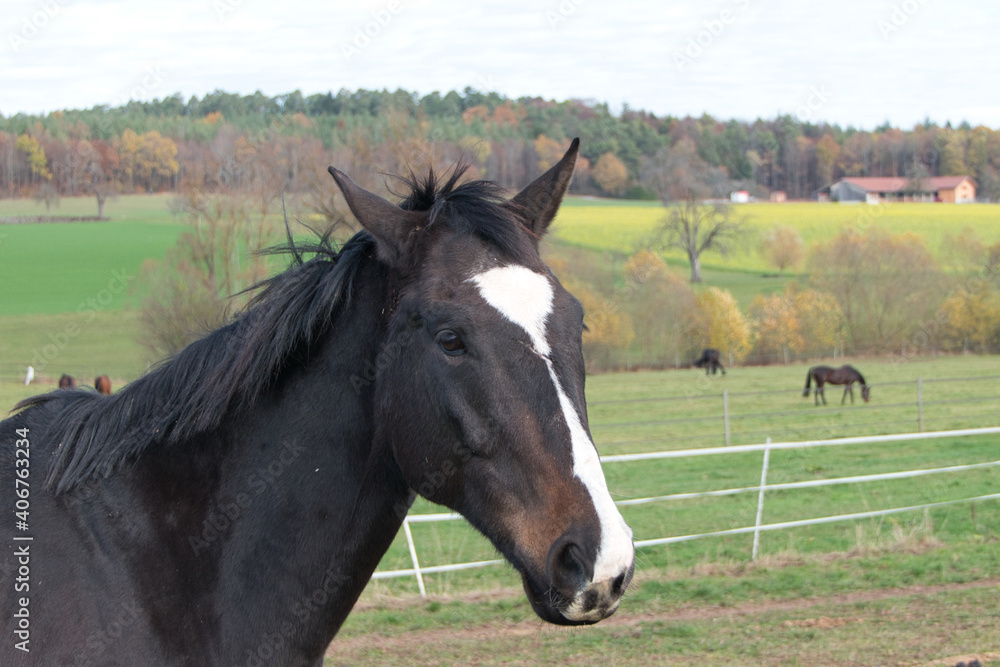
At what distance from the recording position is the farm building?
3344 inches

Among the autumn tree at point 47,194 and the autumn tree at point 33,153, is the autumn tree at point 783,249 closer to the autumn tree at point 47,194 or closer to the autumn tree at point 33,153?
the autumn tree at point 47,194

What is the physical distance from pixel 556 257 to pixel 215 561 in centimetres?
3529

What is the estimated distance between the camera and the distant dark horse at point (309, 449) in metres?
1.68

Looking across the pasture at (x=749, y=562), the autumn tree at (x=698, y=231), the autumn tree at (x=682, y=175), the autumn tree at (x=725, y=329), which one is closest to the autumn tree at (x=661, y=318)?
the autumn tree at (x=725, y=329)

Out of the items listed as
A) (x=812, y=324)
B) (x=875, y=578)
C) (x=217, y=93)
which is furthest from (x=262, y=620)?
(x=217, y=93)

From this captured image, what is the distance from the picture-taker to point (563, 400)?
5.48ft

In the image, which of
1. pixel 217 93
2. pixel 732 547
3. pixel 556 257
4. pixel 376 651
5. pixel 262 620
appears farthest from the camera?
pixel 217 93

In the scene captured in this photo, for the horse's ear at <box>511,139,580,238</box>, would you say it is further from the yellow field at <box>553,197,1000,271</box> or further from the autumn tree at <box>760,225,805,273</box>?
the autumn tree at <box>760,225,805,273</box>

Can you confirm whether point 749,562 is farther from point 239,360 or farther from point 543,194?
point 239,360

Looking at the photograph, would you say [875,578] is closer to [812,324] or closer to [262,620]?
[262,620]

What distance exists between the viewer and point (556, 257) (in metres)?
36.8

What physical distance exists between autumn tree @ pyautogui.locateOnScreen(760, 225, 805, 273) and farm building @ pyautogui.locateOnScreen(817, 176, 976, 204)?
3432 centimetres

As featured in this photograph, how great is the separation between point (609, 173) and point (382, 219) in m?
73.9

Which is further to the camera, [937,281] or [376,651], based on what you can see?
[937,281]
